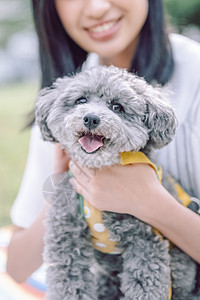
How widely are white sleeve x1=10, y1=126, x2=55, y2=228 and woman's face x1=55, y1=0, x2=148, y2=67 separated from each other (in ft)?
1.75

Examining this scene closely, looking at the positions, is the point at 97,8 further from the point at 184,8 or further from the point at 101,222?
the point at 184,8

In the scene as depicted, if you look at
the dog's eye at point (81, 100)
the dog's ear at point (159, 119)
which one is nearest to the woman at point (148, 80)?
the dog's ear at point (159, 119)

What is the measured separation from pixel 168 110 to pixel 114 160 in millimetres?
247

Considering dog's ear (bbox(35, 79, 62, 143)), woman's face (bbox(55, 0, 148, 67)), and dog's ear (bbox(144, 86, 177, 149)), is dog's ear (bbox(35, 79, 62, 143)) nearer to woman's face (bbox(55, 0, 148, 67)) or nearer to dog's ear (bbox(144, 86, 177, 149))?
dog's ear (bbox(144, 86, 177, 149))

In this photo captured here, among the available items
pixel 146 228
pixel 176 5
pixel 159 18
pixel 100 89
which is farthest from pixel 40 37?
pixel 176 5

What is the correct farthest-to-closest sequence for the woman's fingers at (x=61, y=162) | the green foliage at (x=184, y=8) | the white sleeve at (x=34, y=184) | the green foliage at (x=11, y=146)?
the green foliage at (x=184, y=8), the green foliage at (x=11, y=146), the white sleeve at (x=34, y=184), the woman's fingers at (x=61, y=162)

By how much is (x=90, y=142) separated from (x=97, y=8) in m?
0.76

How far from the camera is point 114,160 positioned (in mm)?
1200

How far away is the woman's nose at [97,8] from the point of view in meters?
1.56

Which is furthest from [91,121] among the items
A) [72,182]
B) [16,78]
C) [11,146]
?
[16,78]

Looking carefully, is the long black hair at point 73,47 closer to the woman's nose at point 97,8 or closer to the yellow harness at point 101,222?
the woman's nose at point 97,8

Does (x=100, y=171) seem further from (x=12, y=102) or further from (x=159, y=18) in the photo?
(x=12, y=102)

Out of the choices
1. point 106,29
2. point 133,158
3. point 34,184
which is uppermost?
point 106,29

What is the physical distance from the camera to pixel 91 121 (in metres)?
1.03
